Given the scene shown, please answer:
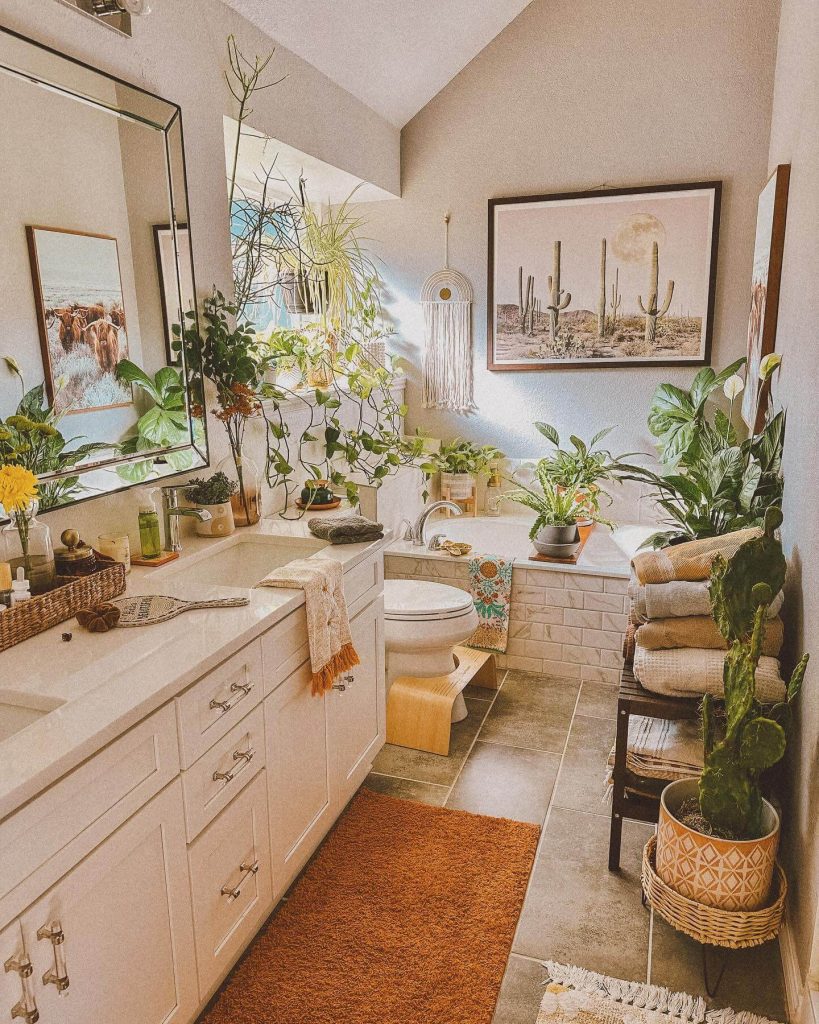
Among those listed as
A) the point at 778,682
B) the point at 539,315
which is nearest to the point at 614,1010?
the point at 778,682

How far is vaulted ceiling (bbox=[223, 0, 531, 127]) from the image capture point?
2.68 metres

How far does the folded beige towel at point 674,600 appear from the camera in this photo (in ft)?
6.68

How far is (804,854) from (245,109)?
8.84 feet

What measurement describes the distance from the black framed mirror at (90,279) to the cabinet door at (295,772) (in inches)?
29.7

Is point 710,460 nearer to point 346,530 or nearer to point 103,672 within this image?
point 346,530

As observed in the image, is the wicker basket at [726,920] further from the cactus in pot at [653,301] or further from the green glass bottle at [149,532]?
the cactus in pot at [653,301]

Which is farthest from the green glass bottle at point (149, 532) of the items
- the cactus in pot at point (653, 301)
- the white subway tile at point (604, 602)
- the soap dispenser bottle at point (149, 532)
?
the cactus in pot at point (653, 301)

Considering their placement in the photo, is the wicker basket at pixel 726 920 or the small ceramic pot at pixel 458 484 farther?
the small ceramic pot at pixel 458 484

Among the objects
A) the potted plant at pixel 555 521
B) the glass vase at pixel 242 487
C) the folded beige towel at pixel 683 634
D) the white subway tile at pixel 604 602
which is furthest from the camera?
the potted plant at pixel 555 521

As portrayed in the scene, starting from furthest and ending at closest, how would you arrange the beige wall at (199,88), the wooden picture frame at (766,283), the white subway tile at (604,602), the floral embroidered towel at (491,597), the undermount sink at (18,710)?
the floral embroidered towel at (491,597) < the white subway tile at (604,602) < the wooden picture frame at (766,283) < the beige wall at (199,88) < the undermount sink at (18,710)

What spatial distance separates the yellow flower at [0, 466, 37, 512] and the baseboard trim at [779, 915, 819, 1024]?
191 centimetres

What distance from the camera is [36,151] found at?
5.87ft

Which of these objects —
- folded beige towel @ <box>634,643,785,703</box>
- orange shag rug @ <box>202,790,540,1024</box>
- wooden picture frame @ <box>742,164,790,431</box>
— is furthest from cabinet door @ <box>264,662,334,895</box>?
wooden picture frame @ <box>742,164,790,431</box>

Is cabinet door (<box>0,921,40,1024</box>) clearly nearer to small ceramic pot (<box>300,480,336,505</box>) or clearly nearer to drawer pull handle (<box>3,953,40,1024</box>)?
drawer pull handle (<box>3,953,40,1024</box>)
